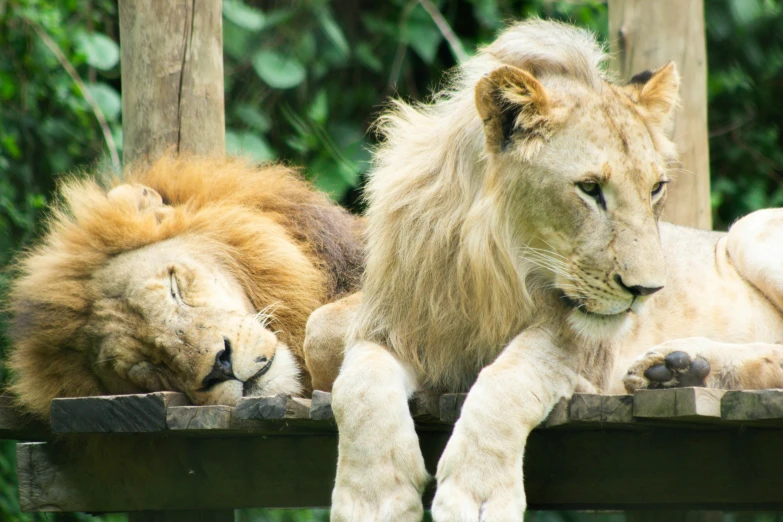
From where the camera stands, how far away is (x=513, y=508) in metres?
2.20

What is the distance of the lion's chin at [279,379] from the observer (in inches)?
119

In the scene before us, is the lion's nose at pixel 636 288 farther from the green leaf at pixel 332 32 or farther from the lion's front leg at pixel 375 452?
the green leaf at pixel 332 32

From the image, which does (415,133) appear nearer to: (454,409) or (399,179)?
(399,179)

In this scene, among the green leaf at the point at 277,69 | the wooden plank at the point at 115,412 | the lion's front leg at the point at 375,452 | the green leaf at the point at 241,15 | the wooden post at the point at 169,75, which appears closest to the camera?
the lion's front leg at the point at 375,452

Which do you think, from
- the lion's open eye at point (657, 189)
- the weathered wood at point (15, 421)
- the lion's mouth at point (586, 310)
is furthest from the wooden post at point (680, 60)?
the weathered wood at point (15, 421)

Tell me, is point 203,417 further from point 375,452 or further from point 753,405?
point 753,405

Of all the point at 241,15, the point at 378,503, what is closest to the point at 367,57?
the point at 241,15

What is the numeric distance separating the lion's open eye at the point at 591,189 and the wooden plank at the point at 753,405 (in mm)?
560

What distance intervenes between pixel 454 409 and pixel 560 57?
3.17 feet

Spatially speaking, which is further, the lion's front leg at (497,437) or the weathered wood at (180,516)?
the weathered wood at (180,516)

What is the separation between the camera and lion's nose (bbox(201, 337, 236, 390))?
3.00 metres

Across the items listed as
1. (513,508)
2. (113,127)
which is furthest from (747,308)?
(113,127)

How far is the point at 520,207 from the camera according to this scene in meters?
2.58

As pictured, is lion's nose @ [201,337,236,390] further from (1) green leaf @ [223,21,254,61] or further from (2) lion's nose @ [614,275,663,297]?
(1) green leaf @ [223,21,254,61]
